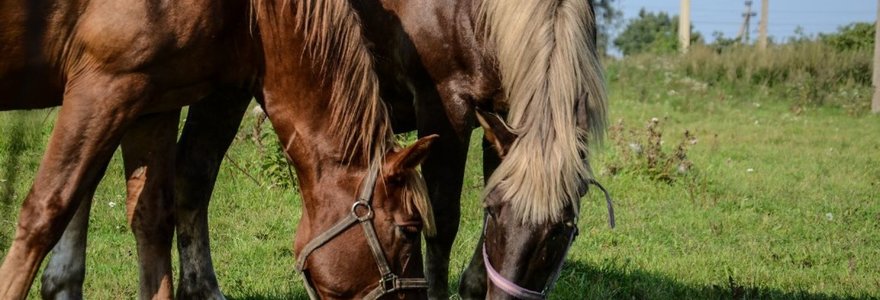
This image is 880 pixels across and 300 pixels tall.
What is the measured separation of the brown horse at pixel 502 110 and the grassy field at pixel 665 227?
266 millimetres

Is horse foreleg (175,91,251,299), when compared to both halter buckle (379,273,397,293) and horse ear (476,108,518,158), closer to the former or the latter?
horse ear (476,108,518,158)

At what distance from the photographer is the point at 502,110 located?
4336 mm

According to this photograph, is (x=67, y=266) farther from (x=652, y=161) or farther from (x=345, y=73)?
(x=652, y=161)

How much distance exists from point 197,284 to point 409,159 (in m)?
1.75

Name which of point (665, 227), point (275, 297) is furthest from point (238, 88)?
point (665, 227)

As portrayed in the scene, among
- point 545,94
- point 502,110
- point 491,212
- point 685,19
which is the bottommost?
point 685,19

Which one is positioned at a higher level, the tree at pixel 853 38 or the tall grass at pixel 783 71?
the tall grass at pixel 783 71

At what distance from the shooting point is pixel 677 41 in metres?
20.1

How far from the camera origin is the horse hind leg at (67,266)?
170 inches

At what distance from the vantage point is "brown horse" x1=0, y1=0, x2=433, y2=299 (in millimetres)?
3402

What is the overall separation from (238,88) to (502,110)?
3.59 ft

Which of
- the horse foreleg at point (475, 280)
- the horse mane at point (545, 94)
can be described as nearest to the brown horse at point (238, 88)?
the horse mane at point (545, 94)

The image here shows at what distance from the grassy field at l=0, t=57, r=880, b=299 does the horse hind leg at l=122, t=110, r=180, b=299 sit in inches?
14.4

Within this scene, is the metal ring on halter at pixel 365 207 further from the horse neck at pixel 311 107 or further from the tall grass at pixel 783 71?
the tall grass at pixel 783 71
